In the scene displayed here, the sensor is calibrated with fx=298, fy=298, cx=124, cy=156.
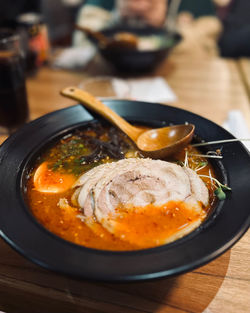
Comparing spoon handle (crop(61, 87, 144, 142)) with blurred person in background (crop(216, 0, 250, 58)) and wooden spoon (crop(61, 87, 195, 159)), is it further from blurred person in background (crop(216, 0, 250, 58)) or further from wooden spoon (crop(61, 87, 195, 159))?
blurred person in background (crop(216, 0, 250, 58))

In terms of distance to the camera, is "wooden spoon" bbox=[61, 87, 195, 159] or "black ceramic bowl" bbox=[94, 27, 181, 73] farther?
"black ceramic bowl" bbox=[94, 27, 181, 73]

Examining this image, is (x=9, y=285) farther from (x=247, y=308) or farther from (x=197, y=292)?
(x=247, y=308)

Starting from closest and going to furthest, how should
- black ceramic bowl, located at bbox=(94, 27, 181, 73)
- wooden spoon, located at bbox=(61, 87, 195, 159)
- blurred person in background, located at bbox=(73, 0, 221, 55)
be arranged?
wooden spoon, located at bbox=(61, 87, 195, 159) → black ceramic bowl, located at bbox=(94, 27, 181, 73) → blurred person in background, located at bbox=(73, 0, 221, 55)

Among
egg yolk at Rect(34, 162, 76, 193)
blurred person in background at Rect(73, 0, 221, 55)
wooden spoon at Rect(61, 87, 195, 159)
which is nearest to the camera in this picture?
egg yolk at Rect(34, 162, 76, 193)

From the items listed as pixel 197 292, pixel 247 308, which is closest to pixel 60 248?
pixel 197 292

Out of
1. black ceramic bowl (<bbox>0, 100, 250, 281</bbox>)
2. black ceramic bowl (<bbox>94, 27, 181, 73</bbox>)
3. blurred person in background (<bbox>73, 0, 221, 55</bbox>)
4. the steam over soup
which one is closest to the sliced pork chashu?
the steam over soup

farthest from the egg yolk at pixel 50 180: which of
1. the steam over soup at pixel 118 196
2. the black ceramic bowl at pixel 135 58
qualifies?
the black ceramic bowl at pixel 135 58

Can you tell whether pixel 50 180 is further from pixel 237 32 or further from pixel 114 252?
pixel 237 32
